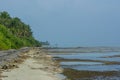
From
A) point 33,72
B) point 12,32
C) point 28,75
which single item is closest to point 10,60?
point 33,72

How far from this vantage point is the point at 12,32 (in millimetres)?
124875

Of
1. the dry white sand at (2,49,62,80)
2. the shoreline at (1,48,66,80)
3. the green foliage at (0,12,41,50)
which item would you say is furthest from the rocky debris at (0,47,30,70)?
the green foliage at (0,12,41,50)

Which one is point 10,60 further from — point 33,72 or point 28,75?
point 28,75

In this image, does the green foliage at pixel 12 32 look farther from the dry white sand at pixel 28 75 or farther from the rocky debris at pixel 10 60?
the dry white sand at pixel 28 75

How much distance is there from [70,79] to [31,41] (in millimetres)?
136335

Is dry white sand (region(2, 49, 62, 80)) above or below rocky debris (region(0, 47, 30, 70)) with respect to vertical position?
below

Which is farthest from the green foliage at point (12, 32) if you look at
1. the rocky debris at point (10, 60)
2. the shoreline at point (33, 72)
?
the shoreline at point (33, 72)

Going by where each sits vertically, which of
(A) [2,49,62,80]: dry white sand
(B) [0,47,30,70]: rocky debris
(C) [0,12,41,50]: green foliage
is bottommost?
(A) [2,49,62,80]: dry white sand

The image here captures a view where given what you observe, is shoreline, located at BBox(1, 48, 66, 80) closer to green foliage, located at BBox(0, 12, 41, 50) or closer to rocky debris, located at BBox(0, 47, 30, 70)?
rocky debris, located at BBox(0, 47, 30, 70)

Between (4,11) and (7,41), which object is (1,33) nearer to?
(7,41)

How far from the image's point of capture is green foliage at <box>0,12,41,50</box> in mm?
93894

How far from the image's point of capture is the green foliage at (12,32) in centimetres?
9389

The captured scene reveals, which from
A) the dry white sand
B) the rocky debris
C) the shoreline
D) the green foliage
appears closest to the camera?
the dry white sand

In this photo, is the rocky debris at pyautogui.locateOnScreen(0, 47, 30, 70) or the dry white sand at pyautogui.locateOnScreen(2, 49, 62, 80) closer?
the dry white sand at pyautogui.locateOnScreen(2, 49, 62, 80)
